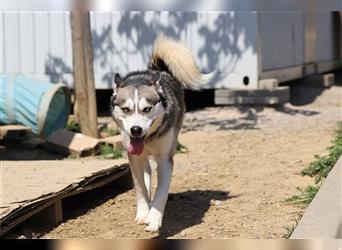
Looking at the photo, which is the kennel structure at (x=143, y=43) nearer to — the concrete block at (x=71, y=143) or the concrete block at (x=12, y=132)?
the concrete block at (x=12, y=132)

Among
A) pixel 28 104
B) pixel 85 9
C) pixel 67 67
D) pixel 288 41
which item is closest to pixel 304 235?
pixel 85 9

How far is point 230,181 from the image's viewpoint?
19.6 ft

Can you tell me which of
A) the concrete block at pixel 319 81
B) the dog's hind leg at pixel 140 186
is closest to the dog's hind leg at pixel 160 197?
the dog's hind leg at pixel 140 186

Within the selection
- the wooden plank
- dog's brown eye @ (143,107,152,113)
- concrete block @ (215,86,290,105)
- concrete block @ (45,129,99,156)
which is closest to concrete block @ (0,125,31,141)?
concrete block @ (45,129,99,156)

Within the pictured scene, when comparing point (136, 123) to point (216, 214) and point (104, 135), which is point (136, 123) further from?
point (104, 135)

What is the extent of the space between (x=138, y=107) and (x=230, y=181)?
215 centimetres

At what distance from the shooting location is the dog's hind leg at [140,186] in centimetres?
459

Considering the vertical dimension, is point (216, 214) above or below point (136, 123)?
below

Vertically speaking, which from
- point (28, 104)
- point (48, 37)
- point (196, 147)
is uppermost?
point (48, 37)

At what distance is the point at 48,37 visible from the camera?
10.5 meters

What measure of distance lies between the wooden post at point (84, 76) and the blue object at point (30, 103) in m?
0.33

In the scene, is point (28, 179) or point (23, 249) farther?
point (28, 179)

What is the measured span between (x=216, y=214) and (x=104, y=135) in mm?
3459

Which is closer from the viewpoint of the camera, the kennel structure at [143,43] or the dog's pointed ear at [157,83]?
the dog's pointed ear at [157,83]
